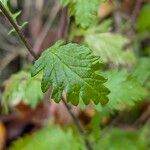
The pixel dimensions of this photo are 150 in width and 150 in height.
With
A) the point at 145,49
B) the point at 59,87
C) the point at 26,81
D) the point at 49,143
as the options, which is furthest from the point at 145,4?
the point at 59,87

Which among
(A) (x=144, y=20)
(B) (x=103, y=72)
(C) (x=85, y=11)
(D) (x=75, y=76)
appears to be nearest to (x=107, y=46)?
(B) (x=103, y=72)

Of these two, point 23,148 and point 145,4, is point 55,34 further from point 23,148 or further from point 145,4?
point 23,148

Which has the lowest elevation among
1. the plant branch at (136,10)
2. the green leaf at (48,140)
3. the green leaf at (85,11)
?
the green leaf at (48,140)

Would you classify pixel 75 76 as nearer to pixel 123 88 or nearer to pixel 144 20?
pixel 123 88

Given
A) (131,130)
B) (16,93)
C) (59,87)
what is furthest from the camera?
(131,130)

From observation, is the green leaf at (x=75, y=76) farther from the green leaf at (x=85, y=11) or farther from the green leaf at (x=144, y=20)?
the green leaf at (x=144, y=20)

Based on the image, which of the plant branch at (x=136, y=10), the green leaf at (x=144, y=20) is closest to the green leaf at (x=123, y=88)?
the green leaf at (x=144, y=20)
